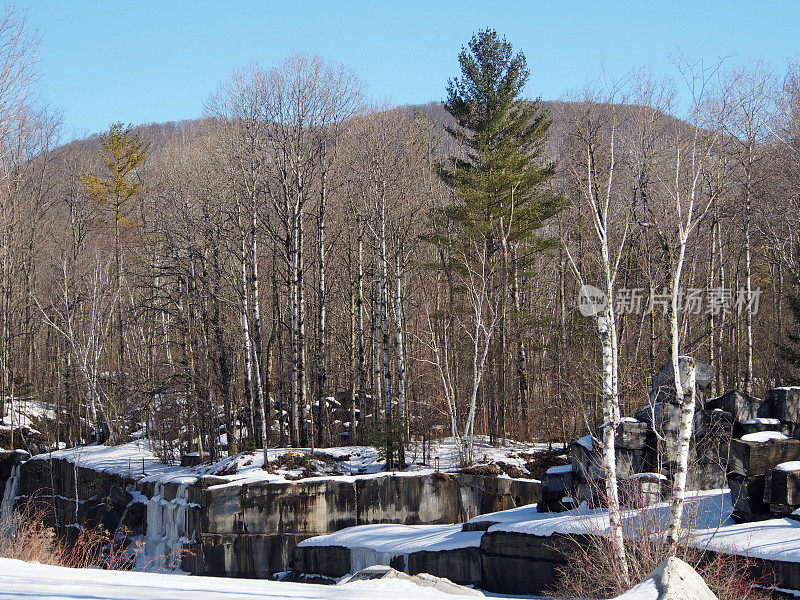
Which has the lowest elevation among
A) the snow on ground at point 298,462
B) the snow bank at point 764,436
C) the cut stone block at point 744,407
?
the snow on ground at point 298,462

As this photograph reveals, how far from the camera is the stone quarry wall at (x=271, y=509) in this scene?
16984mm

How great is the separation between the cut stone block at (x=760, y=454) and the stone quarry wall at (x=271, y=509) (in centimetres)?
626

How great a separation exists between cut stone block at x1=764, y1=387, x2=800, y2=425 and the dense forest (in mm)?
3246

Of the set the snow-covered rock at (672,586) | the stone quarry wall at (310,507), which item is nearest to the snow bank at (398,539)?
the stone quarry wall at (310,507)

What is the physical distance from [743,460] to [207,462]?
13.7 metres

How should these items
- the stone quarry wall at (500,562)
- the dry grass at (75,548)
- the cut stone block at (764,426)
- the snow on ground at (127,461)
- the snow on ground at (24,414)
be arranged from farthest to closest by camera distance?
the snow on ground at (24,414)
the snow on ground at (127,461)
the cut stone block at (764,426)
the stone quarry wall at (500,562)
the dry grass at (75,548)

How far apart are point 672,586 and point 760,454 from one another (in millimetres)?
7903

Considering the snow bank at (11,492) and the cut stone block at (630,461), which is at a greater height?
the cut stone block at (630,461)

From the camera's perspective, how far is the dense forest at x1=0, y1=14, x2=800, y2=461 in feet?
68.2

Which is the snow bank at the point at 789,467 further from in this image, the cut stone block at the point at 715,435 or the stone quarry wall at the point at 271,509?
the stone quarry wall at the point at 271,509

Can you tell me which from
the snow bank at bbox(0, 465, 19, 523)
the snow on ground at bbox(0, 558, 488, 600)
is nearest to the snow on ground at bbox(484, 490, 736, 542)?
the snow on ground at bbox(0, 558, 488, 600)

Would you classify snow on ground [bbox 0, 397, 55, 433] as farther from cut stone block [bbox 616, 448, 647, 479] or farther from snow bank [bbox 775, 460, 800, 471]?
snow bank [bbox 775, 460, 800, 471]

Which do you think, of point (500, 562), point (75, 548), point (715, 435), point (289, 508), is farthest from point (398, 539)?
point (75, 548)

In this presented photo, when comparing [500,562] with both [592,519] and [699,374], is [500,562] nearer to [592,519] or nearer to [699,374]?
[592,519]
